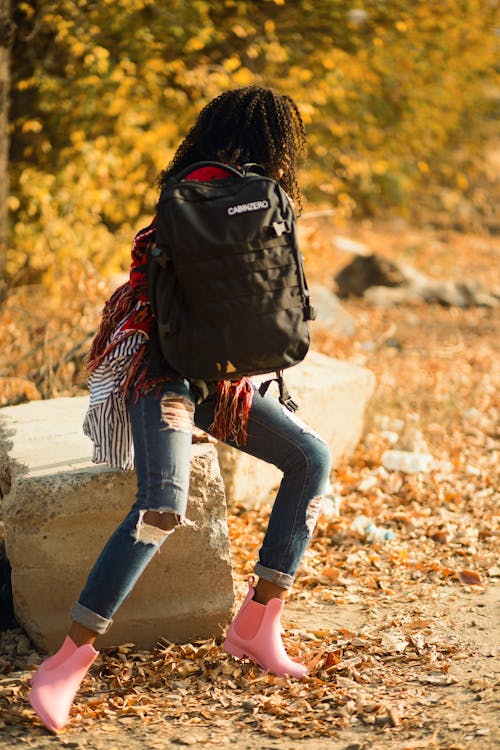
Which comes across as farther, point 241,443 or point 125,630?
point 125,630

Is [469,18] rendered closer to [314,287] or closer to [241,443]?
[314,287]

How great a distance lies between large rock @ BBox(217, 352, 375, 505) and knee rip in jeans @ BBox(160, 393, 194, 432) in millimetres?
1827

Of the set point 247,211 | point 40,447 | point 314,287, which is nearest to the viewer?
point 247,211

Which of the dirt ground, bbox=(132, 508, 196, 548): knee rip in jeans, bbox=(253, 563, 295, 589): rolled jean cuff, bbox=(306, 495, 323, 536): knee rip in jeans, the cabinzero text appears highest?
the cabinzero text

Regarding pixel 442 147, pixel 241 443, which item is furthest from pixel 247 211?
pixel 442 147

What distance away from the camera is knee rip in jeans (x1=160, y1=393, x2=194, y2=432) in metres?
2.74

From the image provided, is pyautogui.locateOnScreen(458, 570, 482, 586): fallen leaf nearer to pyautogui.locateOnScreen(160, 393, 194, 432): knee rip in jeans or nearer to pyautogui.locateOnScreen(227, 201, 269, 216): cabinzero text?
pyautogui.locateOnScreen(160, 393, 194, 432): knee rip in jeans

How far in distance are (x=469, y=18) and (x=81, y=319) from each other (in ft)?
18.9

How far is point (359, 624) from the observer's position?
3621 millimetres

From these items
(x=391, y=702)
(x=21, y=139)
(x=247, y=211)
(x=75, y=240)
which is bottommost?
(x=75, y=240)

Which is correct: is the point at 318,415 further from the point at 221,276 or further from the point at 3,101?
the point at 3,101

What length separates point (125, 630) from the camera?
3332mm

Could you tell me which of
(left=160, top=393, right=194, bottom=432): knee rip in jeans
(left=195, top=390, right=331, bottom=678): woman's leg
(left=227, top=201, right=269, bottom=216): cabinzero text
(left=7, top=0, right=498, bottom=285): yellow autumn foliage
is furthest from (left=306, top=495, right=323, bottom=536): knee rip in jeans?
(left=7, top=0, right=498, bottom=285): yellow autumn foliage

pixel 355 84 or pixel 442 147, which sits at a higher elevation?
pixel 355 84
